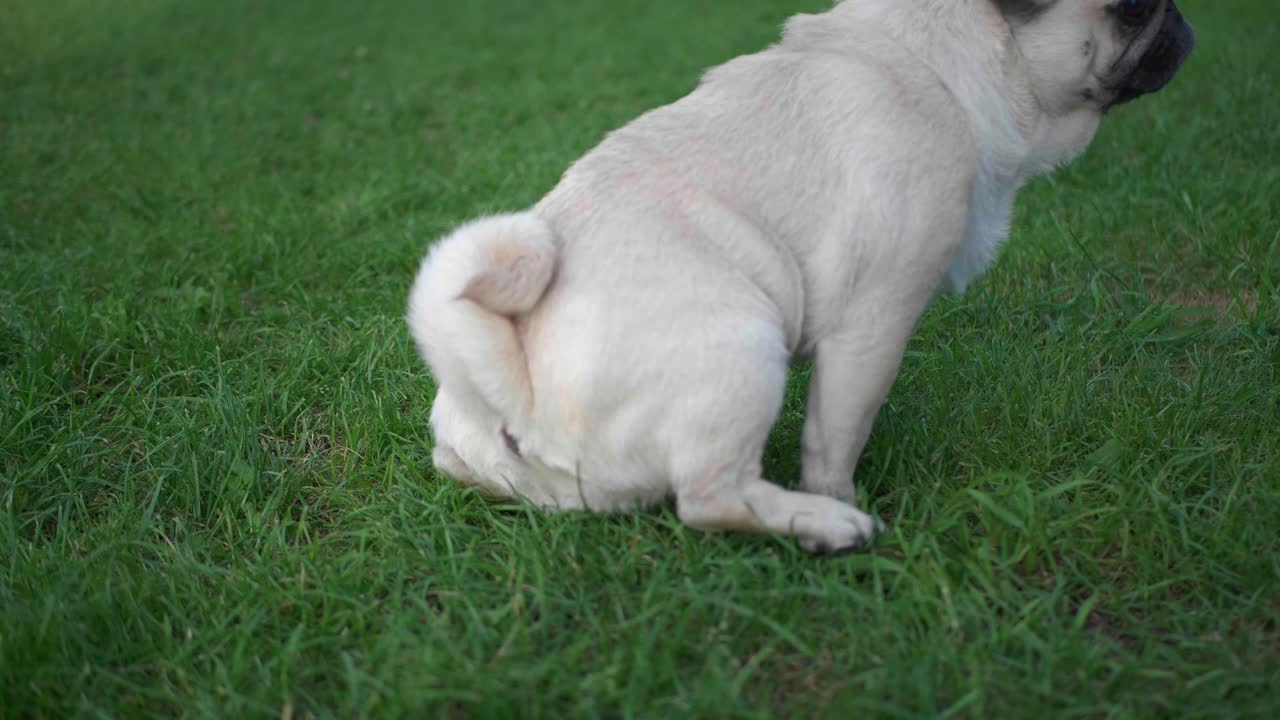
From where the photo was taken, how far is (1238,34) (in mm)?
7352

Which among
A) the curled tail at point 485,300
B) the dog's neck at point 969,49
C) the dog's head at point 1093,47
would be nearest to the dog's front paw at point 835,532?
the curled tail at point 485,300

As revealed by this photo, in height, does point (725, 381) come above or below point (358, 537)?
above

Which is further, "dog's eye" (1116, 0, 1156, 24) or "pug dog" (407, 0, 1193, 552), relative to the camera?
"dog's eye" (1116, 0, 1156, 24)

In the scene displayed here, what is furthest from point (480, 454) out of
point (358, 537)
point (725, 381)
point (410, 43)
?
point (410, 43)

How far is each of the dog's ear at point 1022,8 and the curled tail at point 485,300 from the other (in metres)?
1.41

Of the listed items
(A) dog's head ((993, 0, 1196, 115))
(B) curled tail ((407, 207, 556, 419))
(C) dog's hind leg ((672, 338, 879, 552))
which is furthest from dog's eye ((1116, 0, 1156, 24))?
(B) curled tail ((407, 207, 556, 419))

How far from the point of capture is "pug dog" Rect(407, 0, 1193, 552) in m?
2.33

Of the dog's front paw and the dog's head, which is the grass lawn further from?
the dog's head

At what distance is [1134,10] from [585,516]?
6.78 feet

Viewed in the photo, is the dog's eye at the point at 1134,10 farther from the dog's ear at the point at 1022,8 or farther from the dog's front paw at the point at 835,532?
the dog's front paw at the point at 835,532

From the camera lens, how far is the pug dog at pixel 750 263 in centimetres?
233

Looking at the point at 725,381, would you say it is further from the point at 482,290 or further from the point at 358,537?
the point at 358,537

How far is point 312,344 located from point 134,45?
23.7ft

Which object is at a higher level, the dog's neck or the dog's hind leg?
the dog's neck
